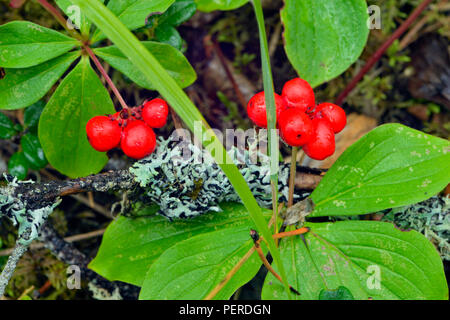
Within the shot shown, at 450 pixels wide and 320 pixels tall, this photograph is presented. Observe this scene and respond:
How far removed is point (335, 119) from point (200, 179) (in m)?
0.68

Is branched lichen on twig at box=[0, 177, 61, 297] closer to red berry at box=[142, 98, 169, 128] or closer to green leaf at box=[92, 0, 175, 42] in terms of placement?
red berry at box=[142, 98, 169, 128]

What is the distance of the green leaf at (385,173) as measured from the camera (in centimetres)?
177

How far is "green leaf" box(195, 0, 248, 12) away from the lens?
2.20 m

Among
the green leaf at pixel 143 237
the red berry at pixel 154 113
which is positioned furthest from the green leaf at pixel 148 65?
the green leaf at pixel 143 237

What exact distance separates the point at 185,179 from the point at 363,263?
89 cm

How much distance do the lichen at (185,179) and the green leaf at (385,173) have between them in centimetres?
33

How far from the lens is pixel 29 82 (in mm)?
1976

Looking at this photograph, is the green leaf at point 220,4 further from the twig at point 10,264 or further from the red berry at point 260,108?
the twig at point 10,264

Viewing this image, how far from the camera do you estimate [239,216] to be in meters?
2.00

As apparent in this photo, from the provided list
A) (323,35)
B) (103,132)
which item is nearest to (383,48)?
(323,35)

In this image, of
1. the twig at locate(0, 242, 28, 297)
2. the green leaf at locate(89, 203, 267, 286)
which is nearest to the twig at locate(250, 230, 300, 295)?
the green leaf at locate(89, 203, 267, 286)

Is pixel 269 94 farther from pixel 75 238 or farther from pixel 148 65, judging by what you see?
pixel 75 238

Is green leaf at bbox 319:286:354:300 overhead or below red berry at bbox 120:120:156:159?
below

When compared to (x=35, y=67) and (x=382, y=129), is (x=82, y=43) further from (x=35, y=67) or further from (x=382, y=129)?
(x=382, y=129)
